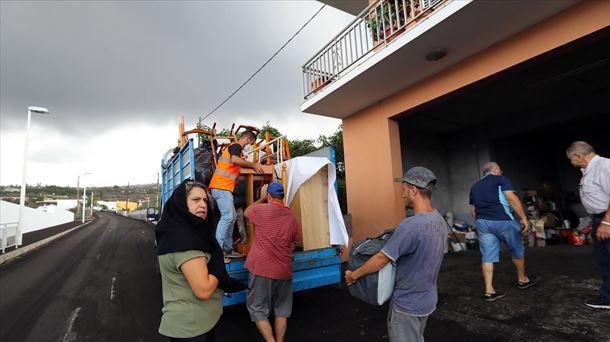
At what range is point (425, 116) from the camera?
7875 mm

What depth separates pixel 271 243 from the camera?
2.97m

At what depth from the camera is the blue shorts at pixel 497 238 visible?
154 inches

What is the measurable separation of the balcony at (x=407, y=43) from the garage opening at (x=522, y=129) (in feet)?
2.41

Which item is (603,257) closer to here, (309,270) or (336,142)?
(309,270)

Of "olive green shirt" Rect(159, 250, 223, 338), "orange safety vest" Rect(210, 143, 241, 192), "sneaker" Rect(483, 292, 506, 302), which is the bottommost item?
"sneaker" Rect(483, 292, 506, 302)

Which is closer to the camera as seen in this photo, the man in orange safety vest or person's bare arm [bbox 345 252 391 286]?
person's bare arm [bbox 345 252 391 286]

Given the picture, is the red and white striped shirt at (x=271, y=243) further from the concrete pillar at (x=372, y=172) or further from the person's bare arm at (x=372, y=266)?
the concrete pillar at (x=372, y=172)

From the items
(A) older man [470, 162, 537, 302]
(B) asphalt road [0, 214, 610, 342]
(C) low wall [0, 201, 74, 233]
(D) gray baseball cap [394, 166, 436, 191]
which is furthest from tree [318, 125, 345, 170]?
(C) low wall [0, 201, 74, 233]

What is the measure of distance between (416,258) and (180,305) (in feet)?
4.66

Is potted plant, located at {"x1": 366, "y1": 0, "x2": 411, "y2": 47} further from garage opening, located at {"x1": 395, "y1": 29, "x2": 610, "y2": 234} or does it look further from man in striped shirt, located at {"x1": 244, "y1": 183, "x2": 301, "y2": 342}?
man in striped shirt, located at {"x1": 244, "y1": 183, "x2": 301, "y2": 342}

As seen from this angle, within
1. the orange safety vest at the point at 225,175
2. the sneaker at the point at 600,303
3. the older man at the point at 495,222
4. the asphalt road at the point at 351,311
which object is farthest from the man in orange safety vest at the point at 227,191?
the sneaker at the point at 600,303

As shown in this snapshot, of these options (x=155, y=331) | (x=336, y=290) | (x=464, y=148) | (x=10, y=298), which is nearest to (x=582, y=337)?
(x=336, y=290)

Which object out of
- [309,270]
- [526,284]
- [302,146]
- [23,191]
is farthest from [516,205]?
[23,191]

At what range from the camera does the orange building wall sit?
12.8 ft
